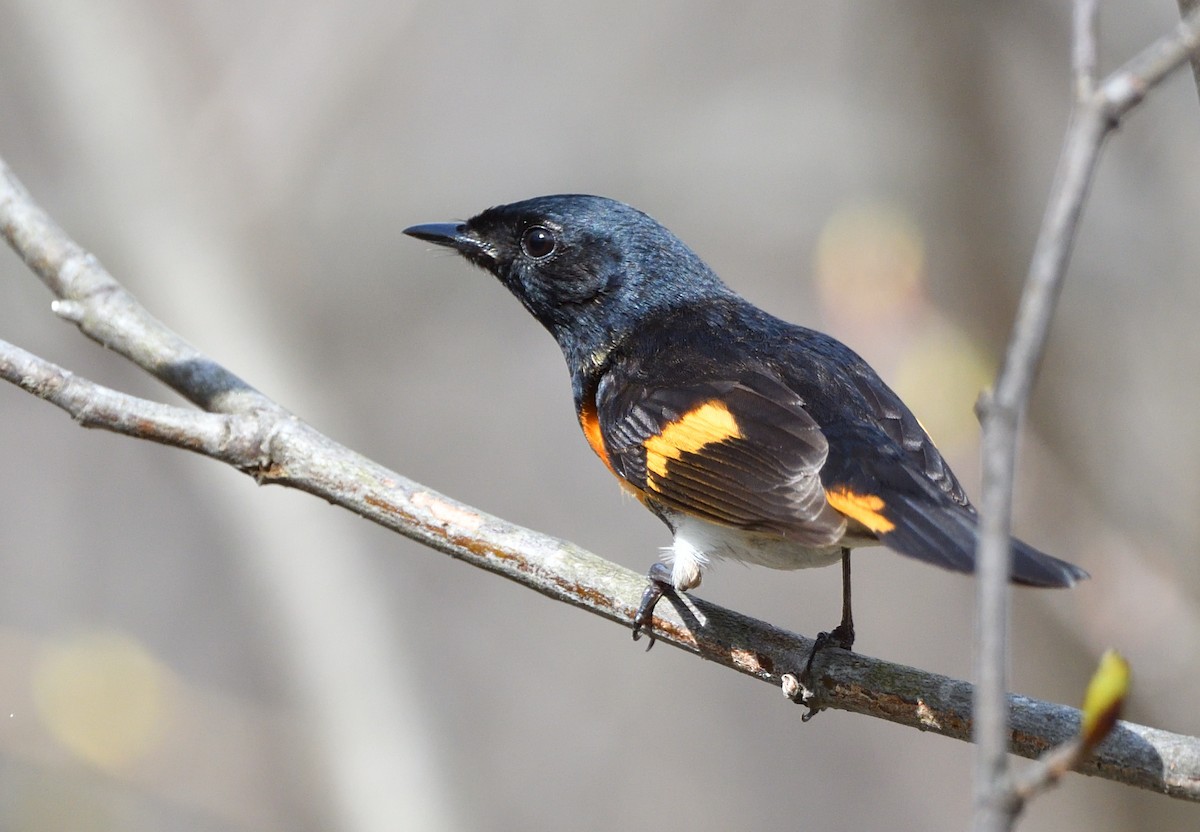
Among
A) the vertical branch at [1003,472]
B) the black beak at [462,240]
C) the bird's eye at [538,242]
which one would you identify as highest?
the bird's eye at [538,242]

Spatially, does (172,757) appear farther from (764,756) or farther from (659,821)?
(764,756)

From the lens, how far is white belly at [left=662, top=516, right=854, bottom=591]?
2299mm

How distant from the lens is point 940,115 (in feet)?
15.0

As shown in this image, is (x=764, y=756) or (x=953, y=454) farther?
(x=764, y=756)

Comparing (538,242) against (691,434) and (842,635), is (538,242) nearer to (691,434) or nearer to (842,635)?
(691,434)

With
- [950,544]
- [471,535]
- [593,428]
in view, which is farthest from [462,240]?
[950,544]

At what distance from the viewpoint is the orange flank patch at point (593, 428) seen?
264 centimetres

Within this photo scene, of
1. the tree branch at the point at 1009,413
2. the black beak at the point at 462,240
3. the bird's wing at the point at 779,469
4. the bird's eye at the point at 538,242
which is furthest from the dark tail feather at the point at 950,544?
the black beak at the point at 462,240

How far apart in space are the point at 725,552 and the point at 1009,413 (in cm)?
150

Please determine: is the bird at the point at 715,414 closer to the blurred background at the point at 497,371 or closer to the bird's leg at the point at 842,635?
the bird's leg at the point at 842,635

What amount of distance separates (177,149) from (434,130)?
156 cm

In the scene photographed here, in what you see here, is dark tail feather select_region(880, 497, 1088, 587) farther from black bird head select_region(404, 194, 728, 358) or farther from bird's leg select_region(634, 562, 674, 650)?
black bird head select_region(404, 194, 728, 358)

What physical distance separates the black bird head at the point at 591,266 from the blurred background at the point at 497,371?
643mm

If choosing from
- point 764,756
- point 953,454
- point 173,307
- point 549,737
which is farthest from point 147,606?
point 953,454
